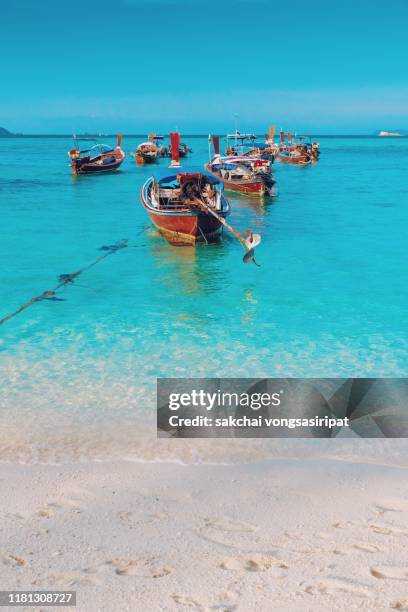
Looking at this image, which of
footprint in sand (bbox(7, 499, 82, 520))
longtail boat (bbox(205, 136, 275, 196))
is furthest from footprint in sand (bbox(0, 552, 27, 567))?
longtail boat (bbox(205, 136, 275, 196))

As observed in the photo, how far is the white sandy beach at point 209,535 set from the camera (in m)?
3.97

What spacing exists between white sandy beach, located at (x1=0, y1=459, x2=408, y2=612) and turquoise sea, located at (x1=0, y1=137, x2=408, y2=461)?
80 cm

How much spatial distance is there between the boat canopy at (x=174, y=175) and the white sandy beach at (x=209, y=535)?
14.5 metres

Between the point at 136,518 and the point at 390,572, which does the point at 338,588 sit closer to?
the point at 390,572

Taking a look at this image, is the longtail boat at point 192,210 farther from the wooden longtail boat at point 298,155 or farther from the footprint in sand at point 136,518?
the wooden longtail boat at point 298,155

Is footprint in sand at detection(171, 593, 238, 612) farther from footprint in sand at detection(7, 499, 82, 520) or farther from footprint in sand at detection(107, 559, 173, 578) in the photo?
footprint in sand at detection(7, 499, 82, 520)

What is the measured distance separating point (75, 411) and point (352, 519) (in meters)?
4.11

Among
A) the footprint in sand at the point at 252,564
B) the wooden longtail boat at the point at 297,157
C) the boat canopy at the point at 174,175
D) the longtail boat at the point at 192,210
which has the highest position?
the wooden longtail boat at the point at 297,157

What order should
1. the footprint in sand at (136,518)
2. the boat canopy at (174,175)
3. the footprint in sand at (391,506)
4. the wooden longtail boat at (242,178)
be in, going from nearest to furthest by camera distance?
the footprint in sand at (136,518)
the footprint in sand at (391,506)
the boat canopy at (174,175)
the wooden longtail boat at (242,178)

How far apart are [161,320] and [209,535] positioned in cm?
719

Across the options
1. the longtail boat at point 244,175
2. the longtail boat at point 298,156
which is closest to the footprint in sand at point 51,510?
the longtail boat at point 244,175

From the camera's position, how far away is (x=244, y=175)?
3312 cm

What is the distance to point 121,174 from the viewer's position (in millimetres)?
53250

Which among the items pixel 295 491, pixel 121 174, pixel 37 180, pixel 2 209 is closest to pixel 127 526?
pixel 295 491
